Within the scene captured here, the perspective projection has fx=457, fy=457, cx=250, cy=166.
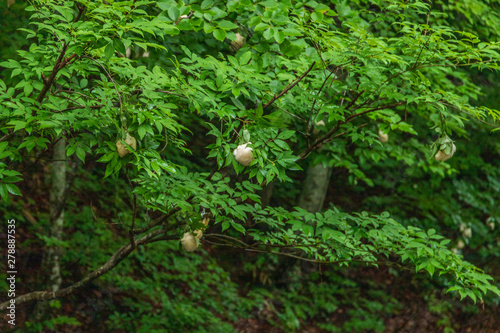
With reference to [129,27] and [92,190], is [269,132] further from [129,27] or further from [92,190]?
[92,190]

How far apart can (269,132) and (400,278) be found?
688 centimetres

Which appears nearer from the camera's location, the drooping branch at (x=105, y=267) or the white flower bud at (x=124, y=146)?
the white flower bud at (x=124, y=146)

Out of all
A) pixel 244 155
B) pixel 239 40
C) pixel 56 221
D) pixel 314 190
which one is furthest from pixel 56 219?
pixel 314 190

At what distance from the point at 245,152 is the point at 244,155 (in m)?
0.02

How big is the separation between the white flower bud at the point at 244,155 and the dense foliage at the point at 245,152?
0.05 ft

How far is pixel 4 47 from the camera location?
389 cm

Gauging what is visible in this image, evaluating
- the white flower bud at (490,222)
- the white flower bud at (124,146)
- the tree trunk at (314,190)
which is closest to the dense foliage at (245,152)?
the white flower bud at (124,146)

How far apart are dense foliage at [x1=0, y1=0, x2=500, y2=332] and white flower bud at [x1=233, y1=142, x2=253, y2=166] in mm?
17

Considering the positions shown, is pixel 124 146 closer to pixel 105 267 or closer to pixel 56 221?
pixel 105 267

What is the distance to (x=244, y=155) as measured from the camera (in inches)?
87.5

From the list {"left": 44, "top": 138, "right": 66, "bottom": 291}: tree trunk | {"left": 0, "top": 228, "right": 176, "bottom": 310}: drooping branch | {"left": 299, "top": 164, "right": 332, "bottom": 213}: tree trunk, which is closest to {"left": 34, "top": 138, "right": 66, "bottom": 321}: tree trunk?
{"left": 44, "top": 138, "right": 66, "bottom": 291}: tree trunk

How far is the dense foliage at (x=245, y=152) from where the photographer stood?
229 centimetres

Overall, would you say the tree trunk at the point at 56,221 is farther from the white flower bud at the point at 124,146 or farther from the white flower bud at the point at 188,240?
the white flower bud at the point at 124,146

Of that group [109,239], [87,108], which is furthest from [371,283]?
[87,108]
